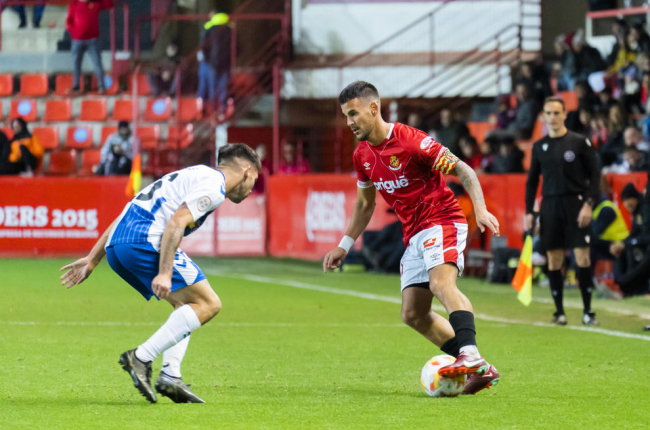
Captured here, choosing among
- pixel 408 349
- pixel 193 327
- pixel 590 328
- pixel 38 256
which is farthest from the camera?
pixel 38 256

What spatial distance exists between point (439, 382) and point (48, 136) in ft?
67.4

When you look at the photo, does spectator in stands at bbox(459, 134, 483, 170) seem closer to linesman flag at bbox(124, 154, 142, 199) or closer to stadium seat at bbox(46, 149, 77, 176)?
linesman flag at bbox(124, 154, 142, 199)

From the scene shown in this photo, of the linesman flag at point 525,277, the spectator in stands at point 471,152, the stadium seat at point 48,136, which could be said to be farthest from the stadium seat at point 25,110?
the linesman flag at point 525,277

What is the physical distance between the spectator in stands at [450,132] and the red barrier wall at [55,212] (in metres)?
6.17

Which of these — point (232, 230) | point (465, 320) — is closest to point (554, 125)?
point (465, 320)

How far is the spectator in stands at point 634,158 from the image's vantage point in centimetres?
1463

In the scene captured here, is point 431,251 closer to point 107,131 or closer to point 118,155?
point 118,155

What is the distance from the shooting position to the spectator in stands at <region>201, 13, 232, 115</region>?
23750mm

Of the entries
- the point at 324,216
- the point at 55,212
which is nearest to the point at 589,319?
the point at 324,216

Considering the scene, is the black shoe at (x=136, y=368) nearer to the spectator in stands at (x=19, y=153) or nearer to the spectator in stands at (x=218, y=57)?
the spectator in stands at (x=19, y=153)

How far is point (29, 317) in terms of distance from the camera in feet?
35.1

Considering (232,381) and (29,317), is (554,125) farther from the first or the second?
(29,317)

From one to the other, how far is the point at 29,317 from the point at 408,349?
13.8 feet

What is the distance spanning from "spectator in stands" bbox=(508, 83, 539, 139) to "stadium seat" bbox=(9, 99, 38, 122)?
12213mm
